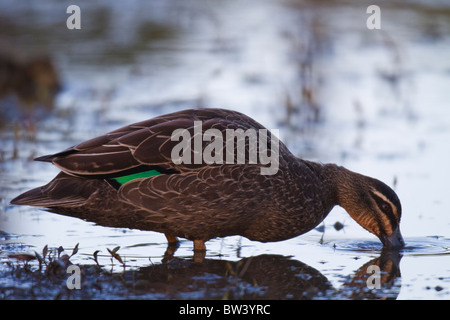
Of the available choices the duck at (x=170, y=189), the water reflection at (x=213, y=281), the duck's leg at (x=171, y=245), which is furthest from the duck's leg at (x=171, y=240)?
the water reflection at (x=213, y=281)

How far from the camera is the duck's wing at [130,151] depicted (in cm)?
595

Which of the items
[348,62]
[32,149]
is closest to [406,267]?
[32,149]

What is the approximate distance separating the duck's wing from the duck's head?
1134mm

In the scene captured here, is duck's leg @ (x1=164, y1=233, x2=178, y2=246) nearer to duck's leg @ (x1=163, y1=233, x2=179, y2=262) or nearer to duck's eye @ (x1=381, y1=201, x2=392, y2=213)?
duck's leg @ (x1=163, y1=233, x2=179, y2=262)

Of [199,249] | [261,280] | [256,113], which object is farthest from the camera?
[256,113]

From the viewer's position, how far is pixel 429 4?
16172mm

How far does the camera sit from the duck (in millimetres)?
5965

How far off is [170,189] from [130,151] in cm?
40

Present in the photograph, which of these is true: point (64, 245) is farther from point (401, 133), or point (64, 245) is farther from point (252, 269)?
point (401, 133)

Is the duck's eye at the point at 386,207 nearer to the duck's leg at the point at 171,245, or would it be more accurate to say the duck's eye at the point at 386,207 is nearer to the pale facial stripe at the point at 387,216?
the pale facial stripe at the point at 387,216

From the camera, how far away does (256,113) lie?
10.5 meters

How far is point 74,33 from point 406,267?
33.4ft

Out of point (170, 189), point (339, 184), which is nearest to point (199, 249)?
point (170, 189)

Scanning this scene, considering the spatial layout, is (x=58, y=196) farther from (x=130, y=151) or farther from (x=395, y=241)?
(x=395, y=241)
